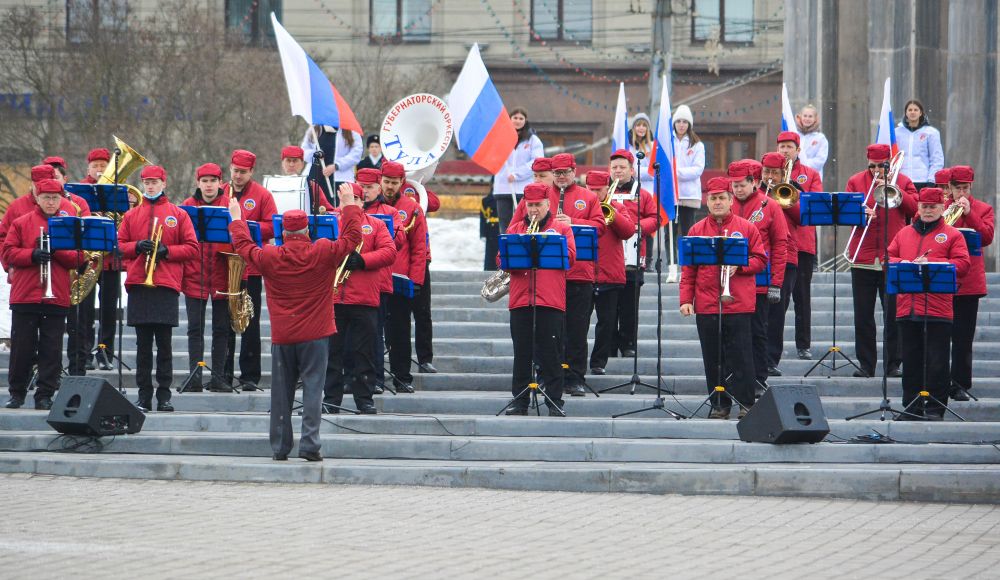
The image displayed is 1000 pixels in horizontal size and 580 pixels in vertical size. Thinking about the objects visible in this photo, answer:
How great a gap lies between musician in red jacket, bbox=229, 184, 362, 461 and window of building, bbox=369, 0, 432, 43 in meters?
32.6

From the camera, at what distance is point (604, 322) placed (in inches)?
598

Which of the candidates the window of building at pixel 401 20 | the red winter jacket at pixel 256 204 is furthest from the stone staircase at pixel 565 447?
the window of building at pixel 401 20

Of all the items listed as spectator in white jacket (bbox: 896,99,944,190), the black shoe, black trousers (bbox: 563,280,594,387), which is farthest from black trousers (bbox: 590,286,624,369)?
spectator in white jacket (bbox: 896,99,944,190)

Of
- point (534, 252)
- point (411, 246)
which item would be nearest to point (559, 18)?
point (411, 246)

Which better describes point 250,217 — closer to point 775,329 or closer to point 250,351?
point 250,351

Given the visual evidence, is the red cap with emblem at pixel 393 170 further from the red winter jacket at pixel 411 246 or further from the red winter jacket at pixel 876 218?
the red winter jacket at pixel 876 218

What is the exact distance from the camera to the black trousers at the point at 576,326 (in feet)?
47.3

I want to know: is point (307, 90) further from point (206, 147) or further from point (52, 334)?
point (206, 147)

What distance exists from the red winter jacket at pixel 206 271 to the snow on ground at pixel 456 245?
1253 centimetres

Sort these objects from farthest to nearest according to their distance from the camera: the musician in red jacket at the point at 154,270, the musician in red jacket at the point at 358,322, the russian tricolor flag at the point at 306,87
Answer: the russian tricolor flag at the point at 306,87
the musician in red jacket at the point at 154,270
the musician in red jacket at the point at 358,322

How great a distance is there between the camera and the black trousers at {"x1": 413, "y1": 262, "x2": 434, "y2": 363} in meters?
15.5

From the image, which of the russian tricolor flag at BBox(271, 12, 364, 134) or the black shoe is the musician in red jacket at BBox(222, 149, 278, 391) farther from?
the black shoe

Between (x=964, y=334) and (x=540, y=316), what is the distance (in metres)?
3.82

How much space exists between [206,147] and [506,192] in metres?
15.5
